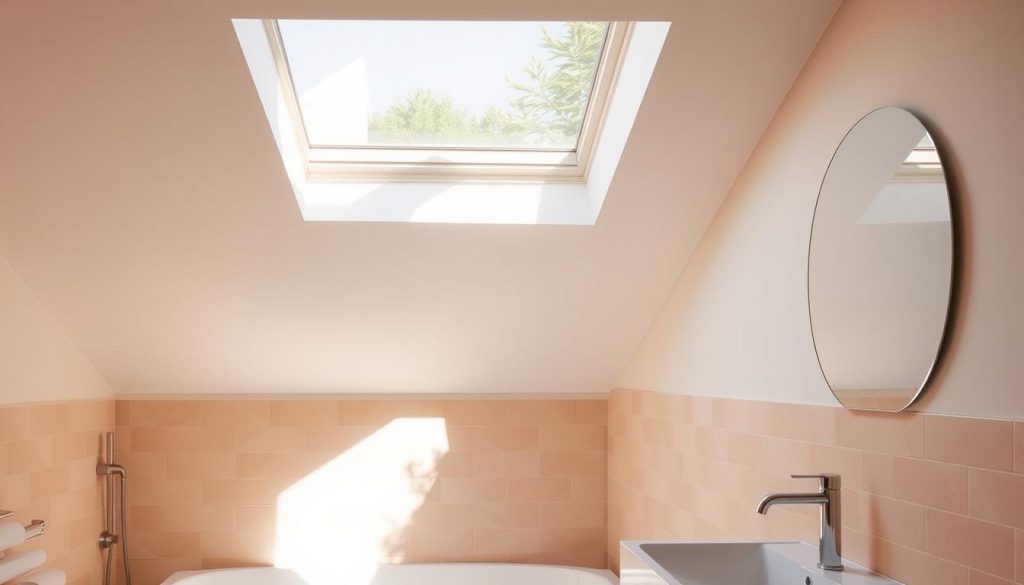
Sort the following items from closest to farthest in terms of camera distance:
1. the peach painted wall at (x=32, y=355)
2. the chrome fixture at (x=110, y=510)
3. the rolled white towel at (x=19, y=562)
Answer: the rolled white towel at (x=19, y=562), the peach painted wall at (x=32, y=355), the chrome fixture at (x=110, y=510)

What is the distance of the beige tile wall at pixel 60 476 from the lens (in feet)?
11.7

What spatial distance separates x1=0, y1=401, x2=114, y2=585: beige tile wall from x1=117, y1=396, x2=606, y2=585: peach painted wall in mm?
290

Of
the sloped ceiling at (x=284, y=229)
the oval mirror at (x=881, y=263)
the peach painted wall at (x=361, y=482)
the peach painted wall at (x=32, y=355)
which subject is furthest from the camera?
the peach painted wall at (x=361, y=482)

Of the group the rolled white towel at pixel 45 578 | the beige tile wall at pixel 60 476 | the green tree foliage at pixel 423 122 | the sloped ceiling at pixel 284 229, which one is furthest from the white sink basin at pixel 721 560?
the beige tile wall at pixel 60 476

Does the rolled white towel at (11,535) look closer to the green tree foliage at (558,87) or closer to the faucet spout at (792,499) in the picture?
the green tree foliage at (558,87)

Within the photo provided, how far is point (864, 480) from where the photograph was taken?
90.9 inches

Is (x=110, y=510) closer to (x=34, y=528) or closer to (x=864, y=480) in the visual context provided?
(x=34, y=528)

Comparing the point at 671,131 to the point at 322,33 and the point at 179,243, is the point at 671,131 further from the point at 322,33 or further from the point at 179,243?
the point at 179,243

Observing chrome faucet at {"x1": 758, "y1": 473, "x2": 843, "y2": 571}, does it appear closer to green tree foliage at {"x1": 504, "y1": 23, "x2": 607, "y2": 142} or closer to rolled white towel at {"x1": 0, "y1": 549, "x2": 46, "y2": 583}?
green tree foliage at {"x1": 504, "y1": 23, "x2": 607, "y2": 142}

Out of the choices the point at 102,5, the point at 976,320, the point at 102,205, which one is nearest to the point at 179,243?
the point at 102,205

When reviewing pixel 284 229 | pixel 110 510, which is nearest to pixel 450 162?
pixel 284 229

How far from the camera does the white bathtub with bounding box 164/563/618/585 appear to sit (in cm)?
436

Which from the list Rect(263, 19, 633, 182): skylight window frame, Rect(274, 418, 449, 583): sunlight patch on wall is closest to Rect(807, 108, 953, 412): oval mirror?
Rect(263, 19, 633, 182): skylight window frame

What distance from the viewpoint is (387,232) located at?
357 centimetres
